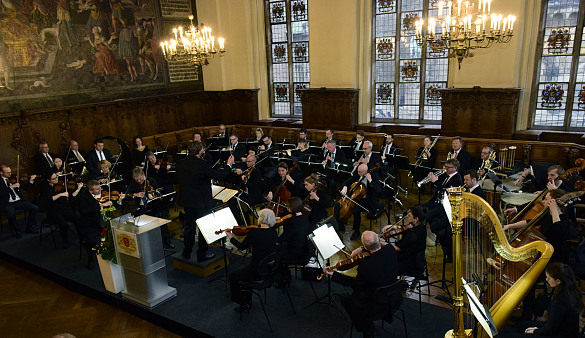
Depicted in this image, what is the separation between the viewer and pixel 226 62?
13.6m

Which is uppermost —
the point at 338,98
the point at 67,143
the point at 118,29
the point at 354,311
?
the point at 118,29

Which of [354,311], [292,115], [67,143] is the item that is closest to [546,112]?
[292,115]

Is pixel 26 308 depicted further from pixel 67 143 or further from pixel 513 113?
pixel 513 113

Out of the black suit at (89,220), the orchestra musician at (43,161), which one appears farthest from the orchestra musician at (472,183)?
the orchestra musician at (43,161)

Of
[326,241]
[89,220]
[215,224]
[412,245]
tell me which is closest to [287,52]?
[89,220]

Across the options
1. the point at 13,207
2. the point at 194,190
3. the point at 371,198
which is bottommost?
the point at 13,207

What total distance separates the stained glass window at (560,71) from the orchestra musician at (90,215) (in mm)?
9338

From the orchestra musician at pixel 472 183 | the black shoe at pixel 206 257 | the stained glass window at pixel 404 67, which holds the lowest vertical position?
the black shoe at pixel 206 257

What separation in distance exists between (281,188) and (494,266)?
3906 millimetres

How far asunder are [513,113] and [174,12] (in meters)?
9.68

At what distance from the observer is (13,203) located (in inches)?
317

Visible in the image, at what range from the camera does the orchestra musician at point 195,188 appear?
609 cm

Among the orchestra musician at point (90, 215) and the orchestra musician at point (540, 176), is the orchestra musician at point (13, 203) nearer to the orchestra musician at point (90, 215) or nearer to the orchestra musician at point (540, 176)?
the orchestra musician at point (90, 215)

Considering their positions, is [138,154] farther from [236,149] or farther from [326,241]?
[326,241]
